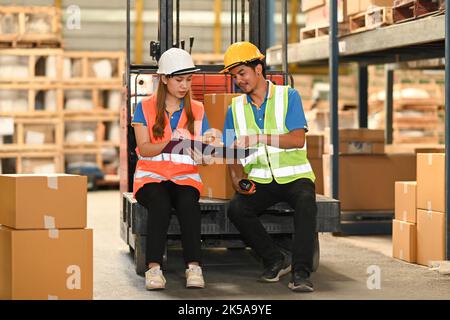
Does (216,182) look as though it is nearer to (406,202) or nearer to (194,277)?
(194,277)

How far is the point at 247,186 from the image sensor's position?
5629 millimetres

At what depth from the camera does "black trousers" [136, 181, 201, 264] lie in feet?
17.6

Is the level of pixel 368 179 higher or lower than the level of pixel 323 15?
lower

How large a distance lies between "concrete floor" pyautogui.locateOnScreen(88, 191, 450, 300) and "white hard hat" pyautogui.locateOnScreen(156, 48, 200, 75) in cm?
126

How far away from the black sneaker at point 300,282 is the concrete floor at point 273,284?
0.15 ft

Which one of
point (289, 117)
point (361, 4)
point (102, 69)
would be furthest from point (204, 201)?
point (102, 69)

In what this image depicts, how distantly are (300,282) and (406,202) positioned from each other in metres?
1.84

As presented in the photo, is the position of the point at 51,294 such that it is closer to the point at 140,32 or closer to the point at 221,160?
the point at 221,160

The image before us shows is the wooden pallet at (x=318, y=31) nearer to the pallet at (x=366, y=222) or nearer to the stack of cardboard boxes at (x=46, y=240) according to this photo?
the pallet at (x=366, y=222)

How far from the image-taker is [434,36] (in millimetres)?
6945

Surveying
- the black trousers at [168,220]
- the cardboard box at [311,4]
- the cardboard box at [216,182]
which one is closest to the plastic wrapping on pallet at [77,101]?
the cardboard box at [311,4]

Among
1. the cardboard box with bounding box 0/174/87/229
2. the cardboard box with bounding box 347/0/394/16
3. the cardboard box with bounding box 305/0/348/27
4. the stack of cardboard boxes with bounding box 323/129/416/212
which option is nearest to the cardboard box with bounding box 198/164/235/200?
the cardboard box with bounding box 0/174/87/229

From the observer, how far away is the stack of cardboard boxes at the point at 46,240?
4.63 m
